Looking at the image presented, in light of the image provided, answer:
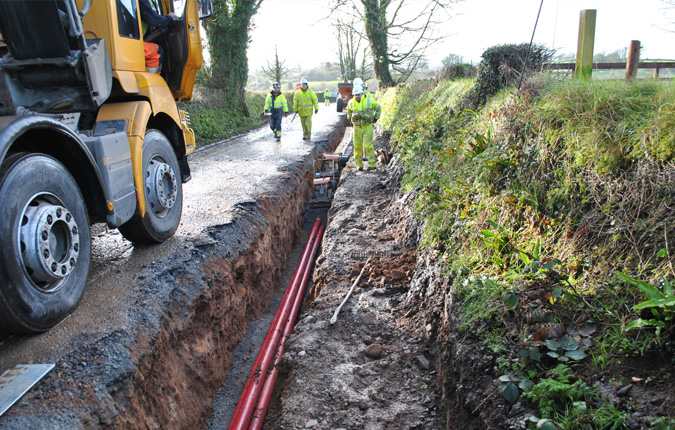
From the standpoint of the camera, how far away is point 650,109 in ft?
10.5

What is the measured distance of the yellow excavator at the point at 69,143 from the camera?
107 inches

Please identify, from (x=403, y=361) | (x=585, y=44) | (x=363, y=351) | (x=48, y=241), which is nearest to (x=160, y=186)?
(x=48, y=241)

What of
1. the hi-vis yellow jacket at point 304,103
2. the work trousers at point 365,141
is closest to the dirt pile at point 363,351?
the work trousers at point 365,141

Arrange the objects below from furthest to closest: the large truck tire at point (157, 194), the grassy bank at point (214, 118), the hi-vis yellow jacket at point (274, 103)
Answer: the grassy bank at point (214, 118)
the hi-vis yellow jacket at point (274, 103)
the large truck tire at point (157, 194)

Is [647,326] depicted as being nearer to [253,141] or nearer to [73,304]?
[73,304]

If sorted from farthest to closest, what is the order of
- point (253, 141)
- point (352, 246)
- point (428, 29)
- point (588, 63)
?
point (428, 29) → point (253, 141) → point (352, 246) → point (588, 63)

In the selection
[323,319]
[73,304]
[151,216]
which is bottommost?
[323,319]

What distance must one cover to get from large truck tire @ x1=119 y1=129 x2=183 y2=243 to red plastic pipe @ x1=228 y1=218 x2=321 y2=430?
71.4 inches

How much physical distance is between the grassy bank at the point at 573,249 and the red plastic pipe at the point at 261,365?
2290mm

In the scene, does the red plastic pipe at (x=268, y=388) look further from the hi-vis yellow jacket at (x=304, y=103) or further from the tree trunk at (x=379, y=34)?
the tree trunk at (x=379, y=34)

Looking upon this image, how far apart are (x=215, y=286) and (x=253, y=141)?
10395 millimetres

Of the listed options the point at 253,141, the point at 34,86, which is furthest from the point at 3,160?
the point at 253,141

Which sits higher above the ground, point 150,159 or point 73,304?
point 150,159

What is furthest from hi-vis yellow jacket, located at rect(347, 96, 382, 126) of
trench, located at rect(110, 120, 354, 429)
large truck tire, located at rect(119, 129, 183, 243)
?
large truck tire, located at rect(119, 129, 183, 243)
